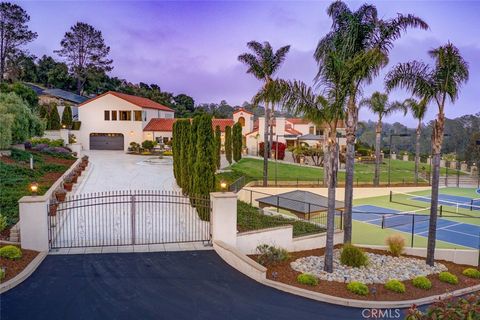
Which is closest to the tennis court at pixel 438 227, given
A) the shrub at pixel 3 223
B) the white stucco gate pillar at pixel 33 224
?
the white stucco gate pillar at pixel 33 224

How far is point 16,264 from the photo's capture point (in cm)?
975

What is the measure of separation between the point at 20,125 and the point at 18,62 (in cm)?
5302

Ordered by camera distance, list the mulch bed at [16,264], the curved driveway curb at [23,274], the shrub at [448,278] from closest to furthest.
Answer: the curved driveway curb at [23,274] < the mulch bed at [16,264] < the shrub at [448,278]

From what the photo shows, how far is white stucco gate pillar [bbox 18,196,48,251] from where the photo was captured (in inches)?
422

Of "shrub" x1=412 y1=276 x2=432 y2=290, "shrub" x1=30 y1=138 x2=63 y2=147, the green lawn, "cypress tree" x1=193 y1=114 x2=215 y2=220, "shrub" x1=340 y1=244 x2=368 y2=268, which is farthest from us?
"shrub" x1=30 y1=138 x2=63 y2=147

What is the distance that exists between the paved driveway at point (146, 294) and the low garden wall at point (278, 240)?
1899mm

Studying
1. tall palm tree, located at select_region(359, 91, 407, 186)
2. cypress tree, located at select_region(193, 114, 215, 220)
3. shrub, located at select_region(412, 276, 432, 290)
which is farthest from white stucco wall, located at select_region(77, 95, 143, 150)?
shrub, located at select_region(412, 276, 432, 290)

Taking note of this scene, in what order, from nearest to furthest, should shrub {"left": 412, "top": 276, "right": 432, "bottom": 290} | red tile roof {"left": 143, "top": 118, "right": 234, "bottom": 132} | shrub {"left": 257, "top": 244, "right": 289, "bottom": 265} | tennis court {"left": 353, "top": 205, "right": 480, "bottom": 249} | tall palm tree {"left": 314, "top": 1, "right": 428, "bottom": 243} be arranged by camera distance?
shrub {"left": 412, "top": 276, "right": 432, "bottom": 290}
shrub {"left": 257, "top": 244, "right": 289, "bottom": 265}
tall palm tree {"left": 314, "top": 1, "right": 428, "bottom": 243}
tennis court {"left": 353, "top": 205, "right": 480, "bottom": 249}
red tile roof {"left": 143, "top": 118, "right": 234, "bottom": 132}

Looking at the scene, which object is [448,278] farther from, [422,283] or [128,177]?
[128,177]

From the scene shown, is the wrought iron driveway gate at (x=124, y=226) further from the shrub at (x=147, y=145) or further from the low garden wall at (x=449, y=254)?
the shrub at (x=147, y=145)

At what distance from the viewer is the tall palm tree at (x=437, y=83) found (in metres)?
12.6

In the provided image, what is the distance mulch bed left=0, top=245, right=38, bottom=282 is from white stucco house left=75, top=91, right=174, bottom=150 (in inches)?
1499

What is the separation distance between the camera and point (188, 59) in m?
46.0

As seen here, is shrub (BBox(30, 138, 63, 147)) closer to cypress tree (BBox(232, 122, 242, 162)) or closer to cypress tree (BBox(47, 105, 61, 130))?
cypress tree (BBox(47, 105, 61, 130))
